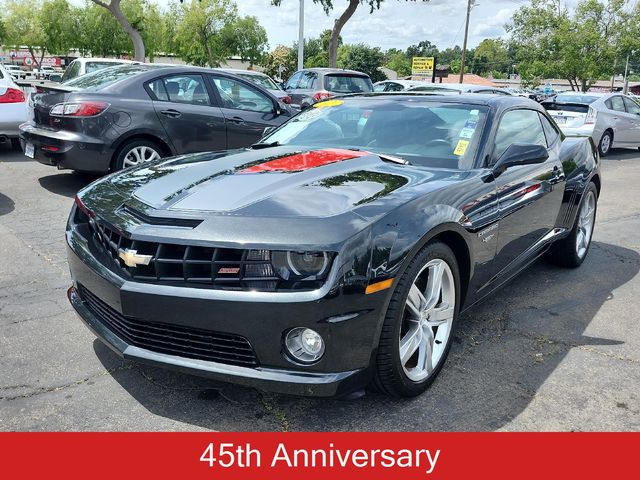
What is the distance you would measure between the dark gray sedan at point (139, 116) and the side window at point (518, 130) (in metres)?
4.05

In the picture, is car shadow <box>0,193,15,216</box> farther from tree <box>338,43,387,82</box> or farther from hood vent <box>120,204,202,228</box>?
tree <box>338,43,387,82</box>

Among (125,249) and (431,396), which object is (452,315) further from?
(125,249)

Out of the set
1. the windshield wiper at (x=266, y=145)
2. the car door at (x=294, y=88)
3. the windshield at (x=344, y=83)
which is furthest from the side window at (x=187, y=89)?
the windshield at (x=344, y=83)

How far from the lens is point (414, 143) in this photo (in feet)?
11.8

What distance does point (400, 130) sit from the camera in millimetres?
3705

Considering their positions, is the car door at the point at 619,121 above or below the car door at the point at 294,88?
below

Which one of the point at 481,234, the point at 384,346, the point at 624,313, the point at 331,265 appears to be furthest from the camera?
the point at 624,313

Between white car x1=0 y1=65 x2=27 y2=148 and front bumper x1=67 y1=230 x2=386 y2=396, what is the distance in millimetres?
7283

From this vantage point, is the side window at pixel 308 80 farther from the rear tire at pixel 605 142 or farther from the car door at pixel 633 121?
the car door at pixel 633 121

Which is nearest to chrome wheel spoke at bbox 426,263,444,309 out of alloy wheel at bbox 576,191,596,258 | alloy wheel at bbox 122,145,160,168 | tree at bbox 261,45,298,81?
alloy wheel at bbox 576,191,596,258

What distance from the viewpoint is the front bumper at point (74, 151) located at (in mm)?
6289

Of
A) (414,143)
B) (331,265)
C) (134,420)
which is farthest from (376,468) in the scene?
(414,143)

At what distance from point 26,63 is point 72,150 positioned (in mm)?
89366

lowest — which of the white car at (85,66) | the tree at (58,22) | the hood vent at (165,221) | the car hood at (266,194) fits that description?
the hood vent at (165,221)
